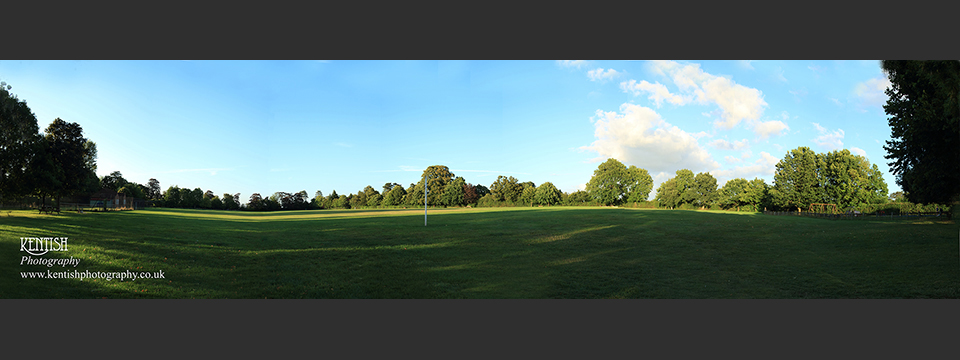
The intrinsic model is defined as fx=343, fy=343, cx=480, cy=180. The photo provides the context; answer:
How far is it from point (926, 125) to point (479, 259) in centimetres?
964

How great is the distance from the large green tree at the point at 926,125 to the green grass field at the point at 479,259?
94 centimetres

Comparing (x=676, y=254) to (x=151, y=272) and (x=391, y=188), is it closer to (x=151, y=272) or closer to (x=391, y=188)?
(x=391, y=188)

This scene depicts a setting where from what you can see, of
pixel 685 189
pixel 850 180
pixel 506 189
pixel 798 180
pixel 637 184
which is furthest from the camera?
pixel 685 189

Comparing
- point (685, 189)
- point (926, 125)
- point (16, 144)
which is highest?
point (926, 125)

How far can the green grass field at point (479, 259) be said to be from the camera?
19.1 feet

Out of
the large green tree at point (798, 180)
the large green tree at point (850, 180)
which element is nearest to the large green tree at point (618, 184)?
the large green tree at point (798, 180)

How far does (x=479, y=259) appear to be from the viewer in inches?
268

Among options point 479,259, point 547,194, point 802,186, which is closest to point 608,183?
point 547,194

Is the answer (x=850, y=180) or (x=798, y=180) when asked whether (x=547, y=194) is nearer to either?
(x=798, y=180)

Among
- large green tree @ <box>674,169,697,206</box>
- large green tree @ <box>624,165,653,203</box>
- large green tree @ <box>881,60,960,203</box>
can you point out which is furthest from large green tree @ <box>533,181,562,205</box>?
large green tree @ <box>881,60,960,203</box>

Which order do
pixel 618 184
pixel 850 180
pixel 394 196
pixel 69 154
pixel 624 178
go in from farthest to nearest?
pixel 618 184 < pixel 624 178 < pixel 394 196 < pixel 850 180 < pixel 69 154

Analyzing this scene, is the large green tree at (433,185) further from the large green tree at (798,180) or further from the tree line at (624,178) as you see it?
the large green tree at (798,180)

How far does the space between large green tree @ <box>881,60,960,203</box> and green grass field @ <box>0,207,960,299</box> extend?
94 cm

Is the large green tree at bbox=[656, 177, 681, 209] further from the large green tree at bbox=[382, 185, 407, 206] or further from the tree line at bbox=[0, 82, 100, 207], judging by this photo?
the tree line at bbox=[0, 82, 100, 207]
